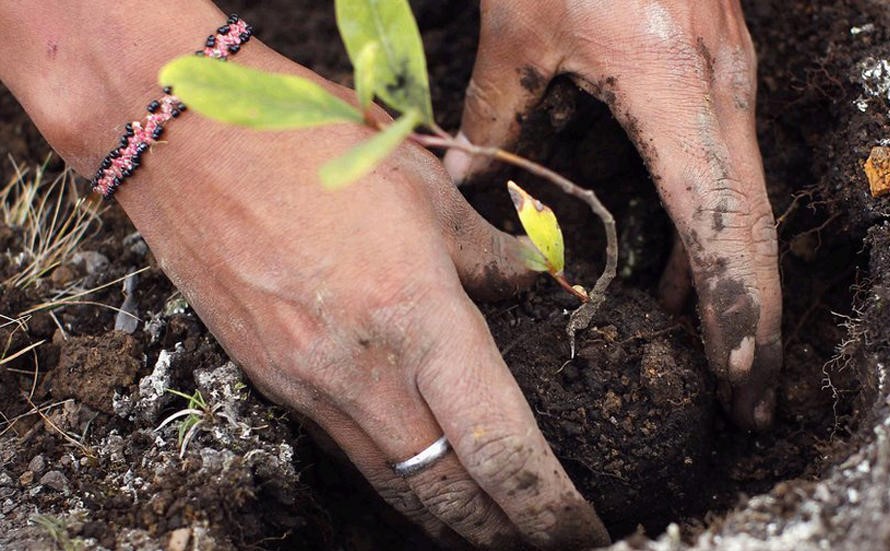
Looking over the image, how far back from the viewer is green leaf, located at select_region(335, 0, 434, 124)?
0.96 metres

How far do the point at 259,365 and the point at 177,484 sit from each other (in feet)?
0.68

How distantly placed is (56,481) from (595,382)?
874 mm

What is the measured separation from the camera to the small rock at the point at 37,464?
1.38 metres

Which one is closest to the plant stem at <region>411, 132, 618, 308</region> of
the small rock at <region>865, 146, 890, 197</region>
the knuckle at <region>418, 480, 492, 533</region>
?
the knuckle at <region>418, 480, 492, 533</region>

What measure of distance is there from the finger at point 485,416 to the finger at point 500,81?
0.50 meters

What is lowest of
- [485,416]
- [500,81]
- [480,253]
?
[485,416]

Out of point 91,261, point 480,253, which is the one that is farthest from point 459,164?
point 91,261

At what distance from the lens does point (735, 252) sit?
134 centimetres

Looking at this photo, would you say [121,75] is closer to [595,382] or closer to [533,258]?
[533,258]

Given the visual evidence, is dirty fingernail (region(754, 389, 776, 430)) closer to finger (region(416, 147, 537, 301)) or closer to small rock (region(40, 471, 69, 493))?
finger (region(416, 147, 537, 301))

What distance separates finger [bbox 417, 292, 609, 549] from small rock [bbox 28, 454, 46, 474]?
26.2 inches

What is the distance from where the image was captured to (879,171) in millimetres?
1426

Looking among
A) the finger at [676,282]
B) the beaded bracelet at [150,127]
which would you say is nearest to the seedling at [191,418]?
the beaded bracelet at [150,127]

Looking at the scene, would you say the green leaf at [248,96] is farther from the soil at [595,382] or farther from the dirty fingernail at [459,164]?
the dirty fingernail at [459,164]
